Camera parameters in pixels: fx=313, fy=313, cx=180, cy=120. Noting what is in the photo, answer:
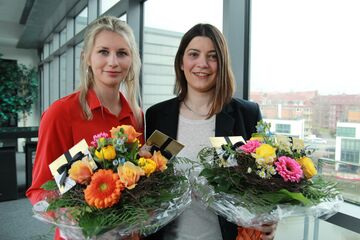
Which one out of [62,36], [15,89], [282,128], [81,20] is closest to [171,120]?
[282,128]

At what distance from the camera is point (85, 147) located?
1.03 meters

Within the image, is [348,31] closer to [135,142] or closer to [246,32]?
[246,32]

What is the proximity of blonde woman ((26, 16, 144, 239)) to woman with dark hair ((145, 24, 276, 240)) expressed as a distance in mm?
226

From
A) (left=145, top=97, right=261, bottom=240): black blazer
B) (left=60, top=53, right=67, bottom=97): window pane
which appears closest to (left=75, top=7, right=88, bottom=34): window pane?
(left=60, top=53, right=67, bottom=97): window pane

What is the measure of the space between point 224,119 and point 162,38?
249 cm

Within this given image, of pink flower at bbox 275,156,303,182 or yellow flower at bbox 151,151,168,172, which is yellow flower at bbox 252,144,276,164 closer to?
pink flower at bbox 275,156,303,182

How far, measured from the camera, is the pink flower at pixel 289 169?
3.30ft

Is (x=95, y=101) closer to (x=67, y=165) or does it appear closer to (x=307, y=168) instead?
(x=67, y=165)

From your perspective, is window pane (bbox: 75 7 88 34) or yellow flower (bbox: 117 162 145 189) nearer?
yellow flower (bbox: 117 162 145 189)

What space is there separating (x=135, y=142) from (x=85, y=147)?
165 mm

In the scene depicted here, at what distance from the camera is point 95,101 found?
151 cm

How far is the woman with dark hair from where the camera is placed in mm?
1468

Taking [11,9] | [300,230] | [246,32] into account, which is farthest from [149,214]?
[11,9]

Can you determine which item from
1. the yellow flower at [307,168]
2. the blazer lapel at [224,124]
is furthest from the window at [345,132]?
the yellow flower at [307,168]
